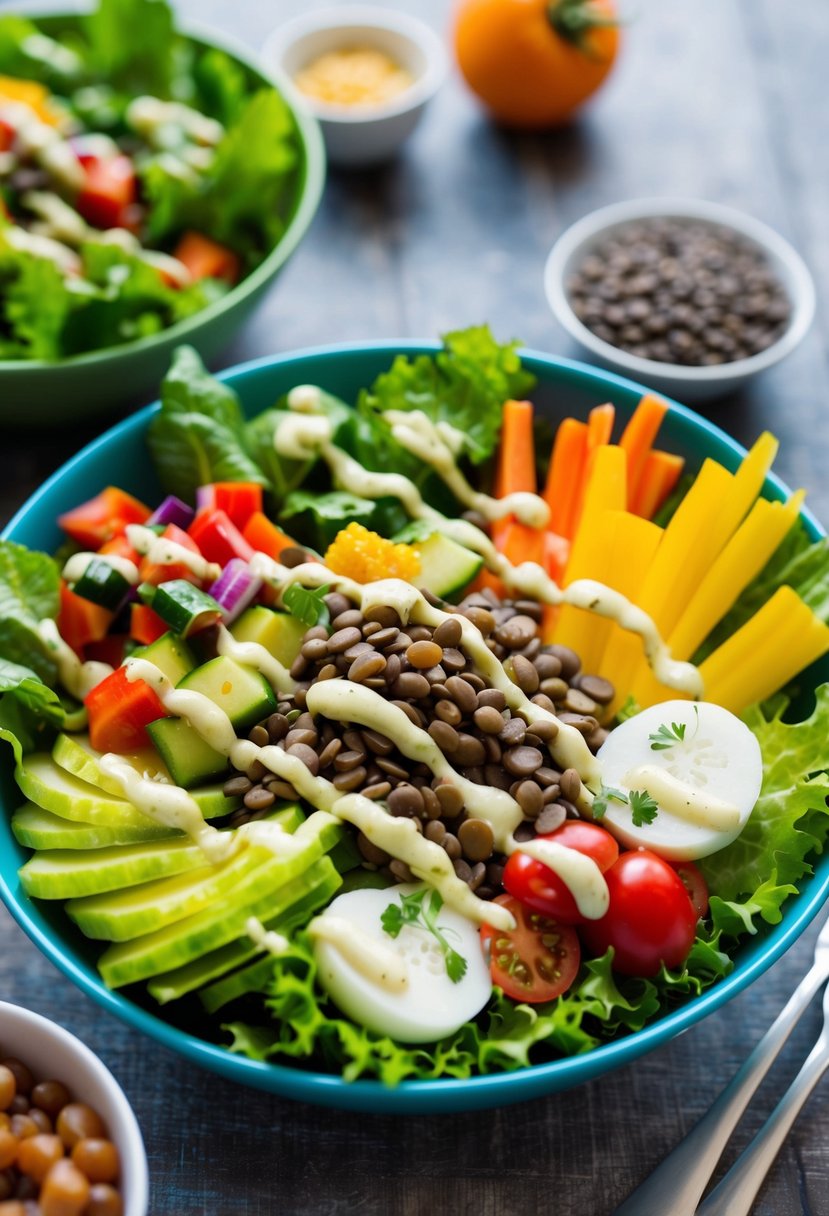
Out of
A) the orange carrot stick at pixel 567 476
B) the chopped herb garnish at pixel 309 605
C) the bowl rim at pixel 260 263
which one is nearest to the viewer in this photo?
the chopped herb garnish at pixel 309 605

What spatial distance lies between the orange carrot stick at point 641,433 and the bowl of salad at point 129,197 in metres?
1.11

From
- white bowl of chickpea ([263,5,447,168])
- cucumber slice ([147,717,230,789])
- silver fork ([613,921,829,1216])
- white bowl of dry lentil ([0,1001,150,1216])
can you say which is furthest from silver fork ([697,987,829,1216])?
white bowl of chickpea ([263,5,447,168])

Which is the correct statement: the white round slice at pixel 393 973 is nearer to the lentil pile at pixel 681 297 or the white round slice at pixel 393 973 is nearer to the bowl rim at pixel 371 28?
the lentil pile at pixel 681 297

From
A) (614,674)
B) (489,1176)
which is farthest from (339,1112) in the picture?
(614,674)

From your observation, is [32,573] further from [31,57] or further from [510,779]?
[31,57]

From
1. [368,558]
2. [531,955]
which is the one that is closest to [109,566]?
[368,558]

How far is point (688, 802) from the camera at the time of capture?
2.29 m

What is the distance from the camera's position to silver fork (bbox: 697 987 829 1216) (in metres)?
2.11

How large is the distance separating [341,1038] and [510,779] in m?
0.59

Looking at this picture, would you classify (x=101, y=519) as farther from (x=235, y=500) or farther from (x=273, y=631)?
(x=273, y=631)

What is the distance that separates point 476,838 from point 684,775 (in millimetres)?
449

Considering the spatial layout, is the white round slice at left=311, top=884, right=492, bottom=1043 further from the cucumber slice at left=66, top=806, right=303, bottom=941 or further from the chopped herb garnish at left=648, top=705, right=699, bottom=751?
the chopped herb garnish at left=648, top=705, right=699, bottom=751

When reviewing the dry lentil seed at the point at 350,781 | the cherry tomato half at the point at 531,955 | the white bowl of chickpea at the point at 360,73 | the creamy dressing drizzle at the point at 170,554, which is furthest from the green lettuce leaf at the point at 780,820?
the white bowl of chickpea at the point at 360,73

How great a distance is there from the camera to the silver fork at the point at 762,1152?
2113mm
